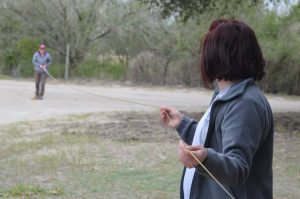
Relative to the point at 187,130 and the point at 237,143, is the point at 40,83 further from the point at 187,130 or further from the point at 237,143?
the point at 237,143

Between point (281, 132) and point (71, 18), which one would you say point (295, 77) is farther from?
point (281, 132)

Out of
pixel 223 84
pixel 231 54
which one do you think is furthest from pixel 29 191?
pixel 231 54

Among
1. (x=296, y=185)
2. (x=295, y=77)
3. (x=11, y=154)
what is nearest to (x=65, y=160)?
(x=11, y=154)

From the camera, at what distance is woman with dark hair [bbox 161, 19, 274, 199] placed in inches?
89.7

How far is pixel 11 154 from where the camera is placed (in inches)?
362

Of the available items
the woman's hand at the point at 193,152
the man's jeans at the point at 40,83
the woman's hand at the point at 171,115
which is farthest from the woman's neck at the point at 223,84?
the man's jeans at the point at 40,83

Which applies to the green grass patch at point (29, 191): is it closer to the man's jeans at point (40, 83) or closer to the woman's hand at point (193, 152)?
the woman's hand at point (193, 152)

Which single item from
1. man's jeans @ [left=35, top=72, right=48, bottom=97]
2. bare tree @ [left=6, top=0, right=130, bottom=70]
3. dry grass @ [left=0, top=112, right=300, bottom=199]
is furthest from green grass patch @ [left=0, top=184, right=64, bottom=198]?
bare tree @ [left=6, top=0, right=130, bottom=70]

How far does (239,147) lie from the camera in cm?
227

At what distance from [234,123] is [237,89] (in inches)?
6.8

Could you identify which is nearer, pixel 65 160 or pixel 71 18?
pixel 65 160

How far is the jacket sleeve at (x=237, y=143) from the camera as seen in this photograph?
222 cm

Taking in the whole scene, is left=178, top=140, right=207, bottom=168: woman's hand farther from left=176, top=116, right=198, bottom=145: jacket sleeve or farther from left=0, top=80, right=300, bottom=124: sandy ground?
left=0, top=80, right=300, bottom=124: sandy ground

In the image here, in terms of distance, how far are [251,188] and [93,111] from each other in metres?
13.7
